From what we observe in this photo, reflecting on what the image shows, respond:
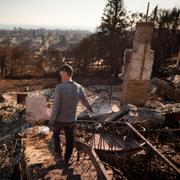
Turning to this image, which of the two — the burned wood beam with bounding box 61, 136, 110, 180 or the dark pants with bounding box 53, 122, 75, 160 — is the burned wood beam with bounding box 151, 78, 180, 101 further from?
the dark pants with bounding box 53, 122, 75, 160

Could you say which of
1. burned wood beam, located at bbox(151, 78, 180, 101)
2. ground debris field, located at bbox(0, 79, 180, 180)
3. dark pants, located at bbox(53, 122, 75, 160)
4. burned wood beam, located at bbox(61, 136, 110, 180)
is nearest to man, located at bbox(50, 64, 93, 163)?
dark pants, located at bbox(53, 122, 75, 160)

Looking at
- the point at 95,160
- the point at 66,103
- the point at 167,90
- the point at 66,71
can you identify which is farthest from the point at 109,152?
the point at 167,90

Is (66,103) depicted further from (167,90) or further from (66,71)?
(167,90)

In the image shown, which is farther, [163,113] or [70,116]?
[163,113]

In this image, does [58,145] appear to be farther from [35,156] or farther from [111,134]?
[111,134]

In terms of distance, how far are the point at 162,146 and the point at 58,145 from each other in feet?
9.28

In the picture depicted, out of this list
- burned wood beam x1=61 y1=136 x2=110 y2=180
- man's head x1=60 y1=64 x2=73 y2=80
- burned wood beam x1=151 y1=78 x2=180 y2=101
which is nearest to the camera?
burned wood beam x1=61 y1=136 x2=110 y2=180

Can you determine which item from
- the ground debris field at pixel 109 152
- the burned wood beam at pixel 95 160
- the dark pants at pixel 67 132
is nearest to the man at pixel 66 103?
the dark pants at pixel 67 132

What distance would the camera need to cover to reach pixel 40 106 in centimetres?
995

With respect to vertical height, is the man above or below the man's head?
below

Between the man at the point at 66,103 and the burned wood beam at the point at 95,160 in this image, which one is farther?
the man at the point at 66,103

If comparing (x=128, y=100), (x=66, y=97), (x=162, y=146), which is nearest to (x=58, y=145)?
(x=66, y=97)

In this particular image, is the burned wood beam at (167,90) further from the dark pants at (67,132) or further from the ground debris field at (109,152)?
the dark pants at (67,132)

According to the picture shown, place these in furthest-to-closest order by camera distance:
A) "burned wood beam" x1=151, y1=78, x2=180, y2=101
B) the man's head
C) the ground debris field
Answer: "burned wood beam" x1=151, y1=78, x2=180, y2=101, the ground debris field, the man's head
